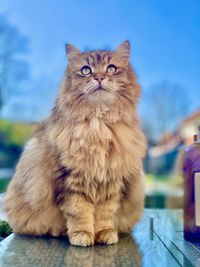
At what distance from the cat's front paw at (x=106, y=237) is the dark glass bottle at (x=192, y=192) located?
0.19 metres

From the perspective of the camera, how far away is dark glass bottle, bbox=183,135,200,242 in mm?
939

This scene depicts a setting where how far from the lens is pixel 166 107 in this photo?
2.34 metres

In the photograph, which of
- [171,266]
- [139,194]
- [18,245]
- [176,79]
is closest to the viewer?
[171,266]

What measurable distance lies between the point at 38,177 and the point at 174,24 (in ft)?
5.35

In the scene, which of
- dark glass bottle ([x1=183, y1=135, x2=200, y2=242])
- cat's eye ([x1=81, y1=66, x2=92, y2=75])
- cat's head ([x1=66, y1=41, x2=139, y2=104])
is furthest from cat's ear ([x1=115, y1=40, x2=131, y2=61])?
dark glass bottle ([x1=183, y1=135, x2=200, y2=242])

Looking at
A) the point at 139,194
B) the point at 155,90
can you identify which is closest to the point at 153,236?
the point at 139,194

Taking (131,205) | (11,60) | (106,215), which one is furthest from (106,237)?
(11,60)

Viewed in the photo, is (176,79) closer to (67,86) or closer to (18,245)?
(67,86)

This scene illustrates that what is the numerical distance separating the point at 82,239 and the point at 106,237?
7 centimetres

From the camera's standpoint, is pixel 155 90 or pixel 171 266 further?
pixel 155 90

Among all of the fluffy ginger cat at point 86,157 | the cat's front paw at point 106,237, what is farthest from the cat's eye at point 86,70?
Result: the cat's front paw at point 106,237

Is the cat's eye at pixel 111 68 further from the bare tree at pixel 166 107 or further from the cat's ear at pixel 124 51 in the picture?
the bare tree at pixel 166 107

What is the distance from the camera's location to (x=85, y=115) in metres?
1.03

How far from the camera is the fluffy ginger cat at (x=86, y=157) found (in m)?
1.00
